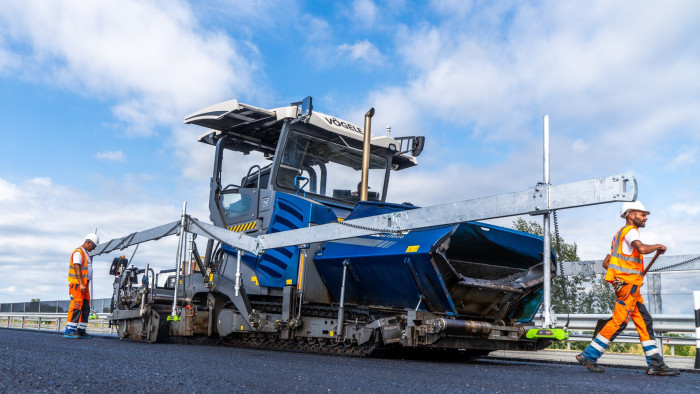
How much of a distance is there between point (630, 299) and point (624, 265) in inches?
11.4

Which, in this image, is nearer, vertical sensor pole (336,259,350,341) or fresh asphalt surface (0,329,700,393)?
fresh asphalt surface (0,329,700,393)

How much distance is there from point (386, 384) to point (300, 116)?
437cm

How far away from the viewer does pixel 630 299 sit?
5.09 metres

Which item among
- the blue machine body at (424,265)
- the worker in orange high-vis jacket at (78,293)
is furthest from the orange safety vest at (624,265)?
the worker in orange high-vis jacket at (78,293)

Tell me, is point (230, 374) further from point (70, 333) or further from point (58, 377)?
point (70, 333)

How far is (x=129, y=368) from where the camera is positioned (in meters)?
3.99

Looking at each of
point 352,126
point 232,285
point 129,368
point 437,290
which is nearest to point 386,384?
point 129,368

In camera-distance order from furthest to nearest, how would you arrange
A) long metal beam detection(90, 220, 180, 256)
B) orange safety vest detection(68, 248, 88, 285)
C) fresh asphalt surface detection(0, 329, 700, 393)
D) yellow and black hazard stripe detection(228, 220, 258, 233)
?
orange safety vest detection(68, 248, 88, 285) < long metal beam detection(90, 220, 180, 256) < yellow and black hazard stripe detection(228, 220, 258, 233) < fresh asphalt surface detection(0, 329, 700, 393)

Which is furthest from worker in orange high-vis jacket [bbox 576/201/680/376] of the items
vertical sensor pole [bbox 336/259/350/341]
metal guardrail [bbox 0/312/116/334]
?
metal guardrail [bbox 0/312/116/334]

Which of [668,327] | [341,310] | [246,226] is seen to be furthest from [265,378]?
[668,327]

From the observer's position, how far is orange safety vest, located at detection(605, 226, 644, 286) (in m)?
5.12

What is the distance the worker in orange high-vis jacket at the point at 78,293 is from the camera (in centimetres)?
888

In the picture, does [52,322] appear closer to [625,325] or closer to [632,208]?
[625,325]

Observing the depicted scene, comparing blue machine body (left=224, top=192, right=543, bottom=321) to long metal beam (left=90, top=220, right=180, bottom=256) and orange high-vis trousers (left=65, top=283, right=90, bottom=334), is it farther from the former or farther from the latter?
orange high-vis trousers (left=65, top=283, right=90, bottom=334)
